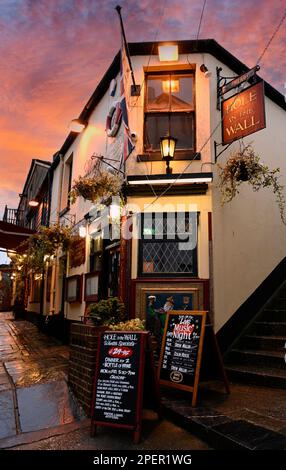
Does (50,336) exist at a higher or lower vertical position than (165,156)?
lower

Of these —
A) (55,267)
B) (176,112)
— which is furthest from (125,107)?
(55,267)

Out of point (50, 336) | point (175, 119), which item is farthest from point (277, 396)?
point (50, 336)

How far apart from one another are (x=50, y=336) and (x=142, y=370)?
8.96m

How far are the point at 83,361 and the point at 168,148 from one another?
4.36 m

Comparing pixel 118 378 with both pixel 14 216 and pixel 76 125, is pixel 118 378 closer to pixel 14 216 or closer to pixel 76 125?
pixel 76 125

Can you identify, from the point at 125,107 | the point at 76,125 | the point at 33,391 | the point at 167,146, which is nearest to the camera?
the point at 33,391

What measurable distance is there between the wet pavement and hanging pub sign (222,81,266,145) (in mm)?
5567

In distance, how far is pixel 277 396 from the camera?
187 inches

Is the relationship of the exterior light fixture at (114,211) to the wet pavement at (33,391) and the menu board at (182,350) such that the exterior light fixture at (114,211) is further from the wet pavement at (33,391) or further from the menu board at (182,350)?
the wet pavement at (33,391)

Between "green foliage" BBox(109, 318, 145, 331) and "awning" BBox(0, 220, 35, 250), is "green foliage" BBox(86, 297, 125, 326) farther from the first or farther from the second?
"awning" BBox(0, 220, 35, 250)

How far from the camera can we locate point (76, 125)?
36.1ft

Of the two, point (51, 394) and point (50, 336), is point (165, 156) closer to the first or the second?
point (51, 394)

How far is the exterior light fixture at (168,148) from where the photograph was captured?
695cm

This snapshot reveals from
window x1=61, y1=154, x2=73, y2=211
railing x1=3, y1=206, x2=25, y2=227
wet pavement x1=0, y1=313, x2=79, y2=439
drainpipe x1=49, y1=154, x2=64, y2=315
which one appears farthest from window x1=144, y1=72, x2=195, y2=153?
railing x1=3, y1=206, x2=25, y2=227
